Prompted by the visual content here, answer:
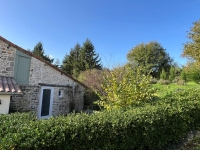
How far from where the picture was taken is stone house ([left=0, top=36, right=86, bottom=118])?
9408mm

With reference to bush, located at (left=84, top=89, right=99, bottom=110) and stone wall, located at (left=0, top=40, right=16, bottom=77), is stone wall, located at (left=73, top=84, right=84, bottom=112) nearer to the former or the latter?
bush, located at (left=84, top=89, right=99, bottom=110)

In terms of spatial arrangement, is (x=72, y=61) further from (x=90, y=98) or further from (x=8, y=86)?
(x=8, y=86)

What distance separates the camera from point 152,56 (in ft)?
116

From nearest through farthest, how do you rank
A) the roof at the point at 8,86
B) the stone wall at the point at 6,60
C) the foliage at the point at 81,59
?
the roof at the point at 8,86 → the stone wall at the point at 6,60 → the foliage at the point at 81,59

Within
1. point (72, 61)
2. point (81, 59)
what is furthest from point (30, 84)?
point (72, 61)

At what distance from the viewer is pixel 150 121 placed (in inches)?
172

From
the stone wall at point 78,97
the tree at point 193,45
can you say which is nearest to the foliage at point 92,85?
the stone wall at point 78,97

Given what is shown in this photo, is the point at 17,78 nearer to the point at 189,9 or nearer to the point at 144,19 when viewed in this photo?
the point at 144,19

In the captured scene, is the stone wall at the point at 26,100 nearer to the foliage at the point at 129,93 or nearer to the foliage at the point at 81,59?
the foliage at the point at 129,93

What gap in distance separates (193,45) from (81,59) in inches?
865

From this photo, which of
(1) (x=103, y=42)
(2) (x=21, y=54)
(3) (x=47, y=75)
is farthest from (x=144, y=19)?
(2) (x=21, y=54)

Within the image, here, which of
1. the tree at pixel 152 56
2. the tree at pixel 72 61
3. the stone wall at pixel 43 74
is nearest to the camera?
the stone wall at pixel 43 74

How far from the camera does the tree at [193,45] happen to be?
14.9 m

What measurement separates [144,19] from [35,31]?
403 inches
